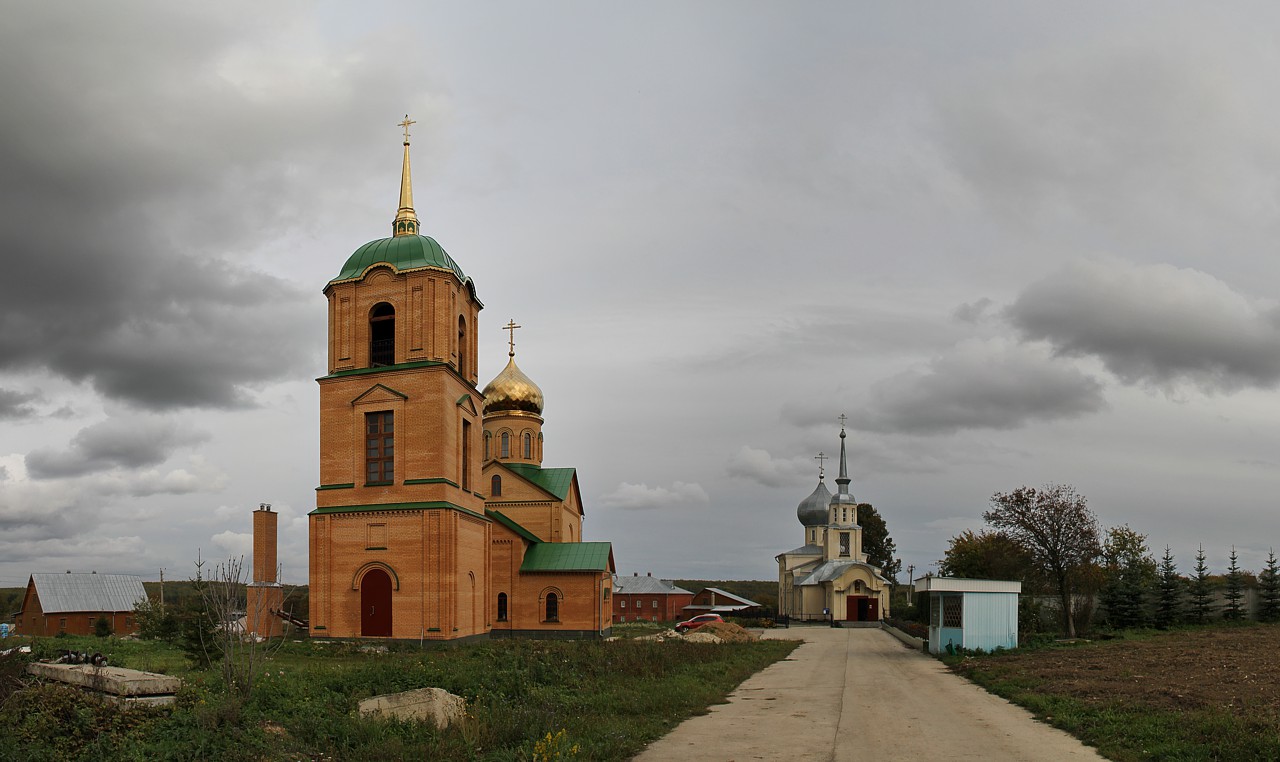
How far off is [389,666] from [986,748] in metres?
9.12

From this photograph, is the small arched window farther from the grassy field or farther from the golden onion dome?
the grassy field

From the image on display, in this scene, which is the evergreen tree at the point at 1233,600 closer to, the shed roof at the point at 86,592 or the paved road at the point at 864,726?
the paved road at the point at 864,726

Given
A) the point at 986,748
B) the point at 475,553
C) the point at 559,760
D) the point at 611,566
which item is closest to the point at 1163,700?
the point at 986,748

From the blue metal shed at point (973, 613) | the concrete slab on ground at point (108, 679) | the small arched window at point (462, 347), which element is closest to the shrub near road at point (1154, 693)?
the blue metal shed at point (973, 613)

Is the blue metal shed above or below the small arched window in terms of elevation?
below

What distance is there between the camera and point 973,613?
27406mm

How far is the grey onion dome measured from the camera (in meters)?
70.9

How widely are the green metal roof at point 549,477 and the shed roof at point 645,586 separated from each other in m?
27.5

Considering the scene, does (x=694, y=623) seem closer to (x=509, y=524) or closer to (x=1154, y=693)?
(x=509, y=524)

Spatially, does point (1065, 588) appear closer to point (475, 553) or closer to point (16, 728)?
point (475, 553)

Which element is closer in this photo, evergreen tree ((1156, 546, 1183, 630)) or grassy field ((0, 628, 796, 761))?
grassy field ((0, 628, 796, 761))

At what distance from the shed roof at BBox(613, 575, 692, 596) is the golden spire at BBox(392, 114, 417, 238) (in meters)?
41.8

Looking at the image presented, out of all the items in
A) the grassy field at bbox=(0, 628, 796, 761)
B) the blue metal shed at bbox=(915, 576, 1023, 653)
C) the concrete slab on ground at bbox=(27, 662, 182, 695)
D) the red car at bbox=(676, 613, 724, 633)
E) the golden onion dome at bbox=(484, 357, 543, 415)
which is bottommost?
the red car at bbox=(676, 613, 724, 633)

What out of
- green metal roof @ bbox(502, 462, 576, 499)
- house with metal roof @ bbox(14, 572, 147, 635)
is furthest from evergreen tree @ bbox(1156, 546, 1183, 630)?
house with metal roof @ bbox(14, 572, 147, 635)
